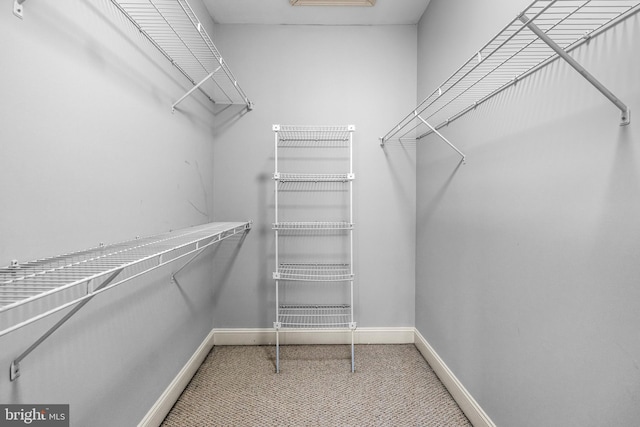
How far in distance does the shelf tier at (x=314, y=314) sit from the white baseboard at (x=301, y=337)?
0.06m

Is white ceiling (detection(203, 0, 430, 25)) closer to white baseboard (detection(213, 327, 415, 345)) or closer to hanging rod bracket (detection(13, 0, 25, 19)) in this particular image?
hanging rod bracket (detection(13, 0, 25, 19))

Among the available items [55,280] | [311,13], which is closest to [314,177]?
[311,13]

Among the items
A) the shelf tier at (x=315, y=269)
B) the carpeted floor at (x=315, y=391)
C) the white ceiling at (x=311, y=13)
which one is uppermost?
the white ceiling at (x=311, y=13)

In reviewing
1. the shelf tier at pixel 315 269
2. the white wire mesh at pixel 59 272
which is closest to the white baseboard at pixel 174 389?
the shelf tier at pixel 315 269

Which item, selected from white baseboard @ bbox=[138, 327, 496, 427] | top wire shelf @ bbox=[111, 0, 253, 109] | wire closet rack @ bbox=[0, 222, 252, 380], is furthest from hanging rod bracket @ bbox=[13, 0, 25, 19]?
white baseboard @ bbox=[138, 327, 496, 427]

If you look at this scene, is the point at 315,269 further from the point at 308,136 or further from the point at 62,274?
the point at 62,274

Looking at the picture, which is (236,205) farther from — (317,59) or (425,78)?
(425,78)

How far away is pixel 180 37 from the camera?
48.7 inches

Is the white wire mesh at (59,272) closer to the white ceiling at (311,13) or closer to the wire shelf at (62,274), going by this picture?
the wire shelf at (62,274)

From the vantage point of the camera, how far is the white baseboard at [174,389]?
1.34 meters

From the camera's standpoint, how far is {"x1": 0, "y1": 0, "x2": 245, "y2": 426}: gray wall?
0.74 m

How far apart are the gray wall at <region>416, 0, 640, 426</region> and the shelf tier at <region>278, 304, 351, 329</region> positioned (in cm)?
76

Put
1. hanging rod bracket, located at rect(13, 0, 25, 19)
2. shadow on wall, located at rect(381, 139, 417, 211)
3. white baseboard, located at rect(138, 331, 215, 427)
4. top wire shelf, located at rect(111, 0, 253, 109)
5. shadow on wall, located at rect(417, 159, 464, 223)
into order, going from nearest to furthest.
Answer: hanging rod bracket, located at rect(13, 0, 25, 19) < top wire shelf, located at rect(111, 0, 253, 109) < white baseboard, located at rect(138, 331, 215, 427) < shadow on wall, located at rect(417, 159, 464, 223) < shadow on wall, located at rect(381, 139, 417, 211)

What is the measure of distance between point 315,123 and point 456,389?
1.92 metres
